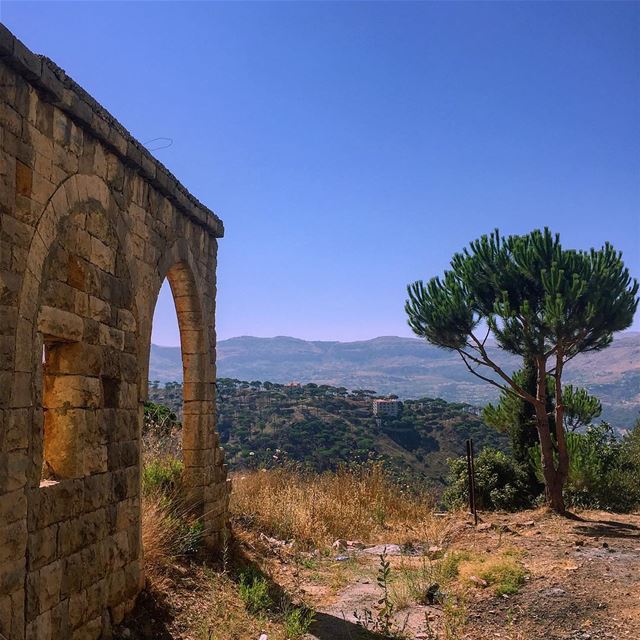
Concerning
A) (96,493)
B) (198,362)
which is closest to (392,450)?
(198,362)

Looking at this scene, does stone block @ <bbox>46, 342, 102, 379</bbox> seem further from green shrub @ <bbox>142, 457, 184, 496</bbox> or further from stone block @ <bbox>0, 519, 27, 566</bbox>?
green shrub @ <bbox>142, 457, 184, 496</bbox>

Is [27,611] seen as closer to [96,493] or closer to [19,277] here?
[96,493]

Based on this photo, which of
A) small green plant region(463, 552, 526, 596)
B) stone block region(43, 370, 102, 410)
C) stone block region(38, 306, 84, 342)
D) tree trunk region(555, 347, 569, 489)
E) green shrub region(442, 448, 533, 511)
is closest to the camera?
stone block region(38, 306, 84, 342)

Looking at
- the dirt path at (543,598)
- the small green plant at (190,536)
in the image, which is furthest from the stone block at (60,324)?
the dirt path at (543,598)

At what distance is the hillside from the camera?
2902 cm

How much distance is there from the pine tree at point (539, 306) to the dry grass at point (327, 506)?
9.23 feet

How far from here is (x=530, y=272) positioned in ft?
39.3

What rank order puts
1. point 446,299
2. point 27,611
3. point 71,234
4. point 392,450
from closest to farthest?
point 27,611 < point 71,234 < point 446,299 < point 392,450

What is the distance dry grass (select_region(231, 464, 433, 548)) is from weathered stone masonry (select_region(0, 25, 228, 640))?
4.85 meters

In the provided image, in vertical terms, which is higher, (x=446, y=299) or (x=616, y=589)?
(x=446, y=299)

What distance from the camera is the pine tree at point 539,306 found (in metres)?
11.2

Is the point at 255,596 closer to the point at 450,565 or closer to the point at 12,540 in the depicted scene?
the point at 450,565

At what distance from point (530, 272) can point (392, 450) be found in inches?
889

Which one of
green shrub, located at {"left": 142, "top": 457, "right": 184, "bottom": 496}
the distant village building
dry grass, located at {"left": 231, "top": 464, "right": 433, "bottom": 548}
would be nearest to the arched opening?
green shrub, located at {"left": 142, "top": 457, "right": 184, "bottom": 496}
